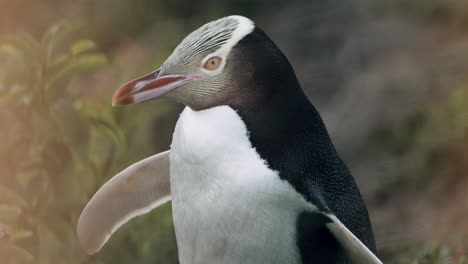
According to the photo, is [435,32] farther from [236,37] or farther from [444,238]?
[236,37]

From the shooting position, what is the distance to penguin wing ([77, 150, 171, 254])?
107 cm

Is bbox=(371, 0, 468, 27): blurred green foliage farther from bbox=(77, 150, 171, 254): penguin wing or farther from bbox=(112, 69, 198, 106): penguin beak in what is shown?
bbox=(112, 69, 198, 106): penguin beak

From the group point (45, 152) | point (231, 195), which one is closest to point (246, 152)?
point (231, 195)

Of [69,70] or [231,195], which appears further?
[69,70]

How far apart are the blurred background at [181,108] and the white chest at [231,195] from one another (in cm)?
46

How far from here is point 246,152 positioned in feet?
2.86

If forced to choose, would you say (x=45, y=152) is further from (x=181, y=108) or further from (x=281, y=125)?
(x=181, y=108)

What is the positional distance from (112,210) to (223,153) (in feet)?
0.96

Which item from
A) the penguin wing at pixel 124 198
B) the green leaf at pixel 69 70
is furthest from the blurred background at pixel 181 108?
the penguin wing at pixel 124 198

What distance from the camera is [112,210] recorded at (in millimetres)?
1097

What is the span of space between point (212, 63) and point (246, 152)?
11 cm

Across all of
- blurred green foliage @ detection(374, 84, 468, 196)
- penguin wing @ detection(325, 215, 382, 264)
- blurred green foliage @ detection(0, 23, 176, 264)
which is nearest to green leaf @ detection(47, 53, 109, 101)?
blurred green foliage @ detection(0, 23, 176, 264)

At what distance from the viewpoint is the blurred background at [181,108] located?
1321 millimetres

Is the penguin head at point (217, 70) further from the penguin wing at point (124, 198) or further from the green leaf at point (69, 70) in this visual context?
the green leaf at point (69, 70)
